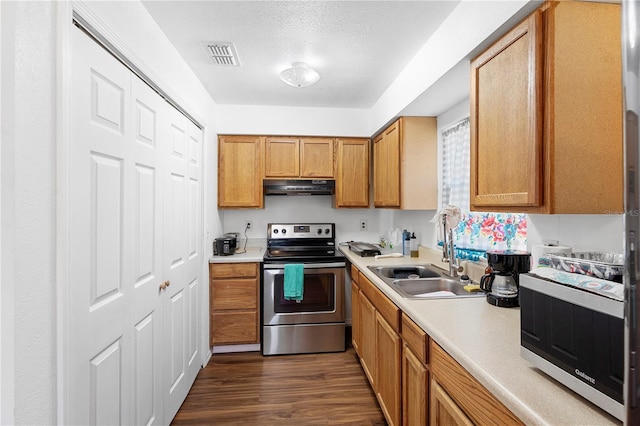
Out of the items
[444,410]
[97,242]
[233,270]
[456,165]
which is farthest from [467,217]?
[97,242]

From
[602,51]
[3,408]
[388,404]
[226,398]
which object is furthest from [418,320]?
[226,398]

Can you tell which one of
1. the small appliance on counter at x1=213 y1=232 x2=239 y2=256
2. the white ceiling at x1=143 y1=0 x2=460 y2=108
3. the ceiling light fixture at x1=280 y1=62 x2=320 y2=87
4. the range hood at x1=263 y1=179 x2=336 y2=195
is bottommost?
the small appliance on counter at x1=213 y1=232 x2=239 y2=256

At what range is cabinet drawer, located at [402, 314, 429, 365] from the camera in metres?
1.23

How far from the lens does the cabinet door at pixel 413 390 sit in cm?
125

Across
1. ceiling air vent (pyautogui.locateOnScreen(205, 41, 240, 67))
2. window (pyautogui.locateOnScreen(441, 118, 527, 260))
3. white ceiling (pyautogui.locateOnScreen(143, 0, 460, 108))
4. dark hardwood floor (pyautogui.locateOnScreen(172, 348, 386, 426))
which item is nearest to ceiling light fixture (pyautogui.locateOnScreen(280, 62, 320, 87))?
white ceiling (pyautogui.locateOnScreen(143, 0, 460, 108))

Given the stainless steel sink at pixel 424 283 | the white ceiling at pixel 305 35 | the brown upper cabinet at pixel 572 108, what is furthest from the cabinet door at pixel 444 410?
the white ceiling at pixel 305 35

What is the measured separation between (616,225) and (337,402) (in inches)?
75.2

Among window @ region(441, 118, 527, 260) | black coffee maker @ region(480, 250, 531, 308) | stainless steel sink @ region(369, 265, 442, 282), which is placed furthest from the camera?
stainless steel sink @ region(369, 265, 442, 282)

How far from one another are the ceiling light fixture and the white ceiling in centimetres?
7

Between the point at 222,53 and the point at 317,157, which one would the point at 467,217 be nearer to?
the point at 317,157

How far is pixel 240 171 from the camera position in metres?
3.05

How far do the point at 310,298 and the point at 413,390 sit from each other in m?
1.50

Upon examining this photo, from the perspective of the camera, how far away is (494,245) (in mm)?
1932

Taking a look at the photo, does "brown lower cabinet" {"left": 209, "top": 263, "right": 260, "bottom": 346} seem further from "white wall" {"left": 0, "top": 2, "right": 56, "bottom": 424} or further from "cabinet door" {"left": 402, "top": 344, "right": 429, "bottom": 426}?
"white wall" {"left": 0, "top": 2, "right": 56, "bottom": 424}
